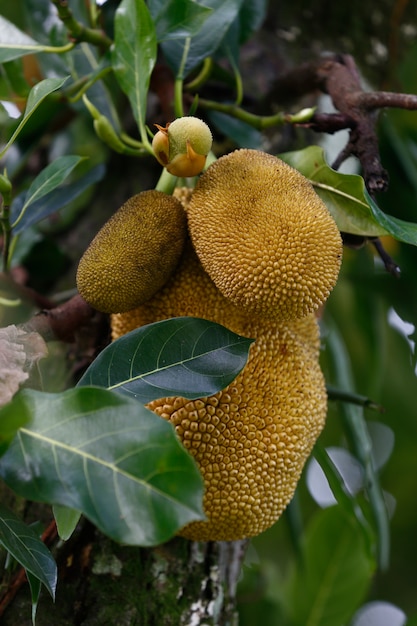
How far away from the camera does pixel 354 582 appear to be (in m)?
1.58

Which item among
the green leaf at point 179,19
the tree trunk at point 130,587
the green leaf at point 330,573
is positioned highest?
the green leaf at point 179,19

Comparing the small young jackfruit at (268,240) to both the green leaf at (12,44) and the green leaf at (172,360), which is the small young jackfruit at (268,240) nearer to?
the green leaf at (172,360)

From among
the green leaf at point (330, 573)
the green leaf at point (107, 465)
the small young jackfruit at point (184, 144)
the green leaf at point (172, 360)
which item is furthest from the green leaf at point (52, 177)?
the green leaf at point (330, 573)

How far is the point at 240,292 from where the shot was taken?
77 cm

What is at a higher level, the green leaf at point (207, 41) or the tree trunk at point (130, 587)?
the green leaf at point (207, 41)

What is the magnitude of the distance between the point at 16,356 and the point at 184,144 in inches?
11.6

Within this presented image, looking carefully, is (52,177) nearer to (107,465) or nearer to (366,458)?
(107,465)

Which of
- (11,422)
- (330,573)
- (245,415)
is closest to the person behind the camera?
(11,422)

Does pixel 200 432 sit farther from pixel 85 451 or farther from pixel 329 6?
pixel 329 6

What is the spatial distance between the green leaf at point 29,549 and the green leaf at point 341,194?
1.67ft

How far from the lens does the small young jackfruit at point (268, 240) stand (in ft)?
2.44

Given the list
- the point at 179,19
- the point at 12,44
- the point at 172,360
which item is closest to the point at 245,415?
the point at 172,360

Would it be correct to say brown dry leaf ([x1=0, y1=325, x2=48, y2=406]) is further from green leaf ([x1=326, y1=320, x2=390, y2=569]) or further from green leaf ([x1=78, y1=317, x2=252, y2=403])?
green leaf ([x1=326, y1=320, x2=390, y2=569])

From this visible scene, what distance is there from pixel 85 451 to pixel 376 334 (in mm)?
1108
